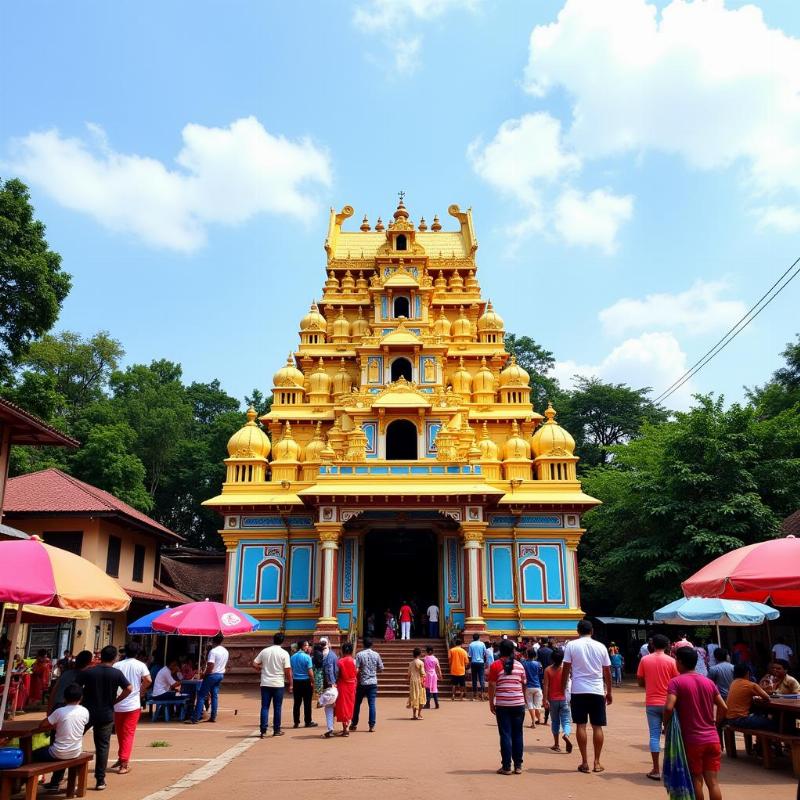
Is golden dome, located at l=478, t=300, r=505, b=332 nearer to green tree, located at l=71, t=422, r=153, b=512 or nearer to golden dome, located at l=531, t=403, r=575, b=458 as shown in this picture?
golden dome, located at l=531, t=403, r=575, b=458

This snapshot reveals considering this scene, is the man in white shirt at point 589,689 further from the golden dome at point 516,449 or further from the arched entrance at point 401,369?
the arched entrance at point 401,369

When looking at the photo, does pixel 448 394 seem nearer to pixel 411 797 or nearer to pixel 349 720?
pixel 349 720

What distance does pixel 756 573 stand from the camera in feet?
29.5

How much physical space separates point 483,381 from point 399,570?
7938 millimetres

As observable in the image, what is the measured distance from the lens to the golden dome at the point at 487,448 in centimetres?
2661

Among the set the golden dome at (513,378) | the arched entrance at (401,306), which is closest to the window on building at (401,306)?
the arched entrance at (401,306)


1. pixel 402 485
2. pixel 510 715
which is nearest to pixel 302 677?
pixel 510 715

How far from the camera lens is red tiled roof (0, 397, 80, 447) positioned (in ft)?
50.9

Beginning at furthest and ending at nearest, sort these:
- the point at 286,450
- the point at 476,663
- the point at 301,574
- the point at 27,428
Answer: the point at 286,450 < the point at 301,574 < the point at 476,663 < the point at 27,428

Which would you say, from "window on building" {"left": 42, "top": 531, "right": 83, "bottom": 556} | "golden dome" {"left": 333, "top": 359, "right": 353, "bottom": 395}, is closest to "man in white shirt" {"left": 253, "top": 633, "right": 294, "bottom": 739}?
"window on building" {"left": 42, "top": 531, "right": 83, "bottom": 556}

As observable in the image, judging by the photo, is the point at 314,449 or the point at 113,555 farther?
the point at 314,449

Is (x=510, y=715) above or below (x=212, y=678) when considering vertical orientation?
below

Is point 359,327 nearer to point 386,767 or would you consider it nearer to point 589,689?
point 386,767

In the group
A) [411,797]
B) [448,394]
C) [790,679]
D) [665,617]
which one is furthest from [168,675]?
[448,394]
